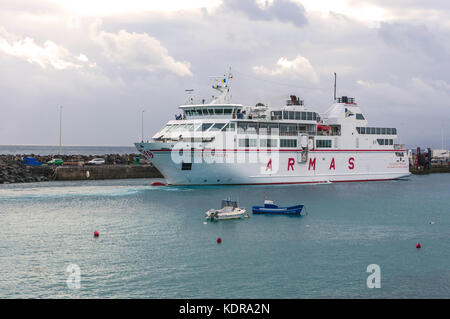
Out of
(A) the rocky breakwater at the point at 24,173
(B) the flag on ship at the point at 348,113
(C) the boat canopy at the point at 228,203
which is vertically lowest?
(C) the boat canopy at the point at 228,203

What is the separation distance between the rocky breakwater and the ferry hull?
65.6 ft

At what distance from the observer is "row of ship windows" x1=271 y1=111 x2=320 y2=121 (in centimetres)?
5778

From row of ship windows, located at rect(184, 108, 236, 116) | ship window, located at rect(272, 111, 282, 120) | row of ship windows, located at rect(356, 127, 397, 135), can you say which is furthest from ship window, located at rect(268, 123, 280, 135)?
row of ship windows, located at rect(356, 127, 397, 135)

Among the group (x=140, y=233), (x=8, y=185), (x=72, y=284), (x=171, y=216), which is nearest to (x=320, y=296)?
(x=72, y=284)

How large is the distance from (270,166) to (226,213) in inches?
850

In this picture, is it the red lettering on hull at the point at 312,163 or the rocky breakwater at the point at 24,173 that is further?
the rocky breakwater at the point at 24,173

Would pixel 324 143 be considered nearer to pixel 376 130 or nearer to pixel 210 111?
pixel 376 130

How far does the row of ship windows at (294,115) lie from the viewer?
5778 centimetres

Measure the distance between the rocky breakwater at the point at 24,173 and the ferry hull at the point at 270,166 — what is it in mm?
20001

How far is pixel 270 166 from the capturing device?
55625 mm

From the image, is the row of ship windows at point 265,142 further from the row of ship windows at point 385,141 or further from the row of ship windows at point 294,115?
the row of ship windows at point 385,141

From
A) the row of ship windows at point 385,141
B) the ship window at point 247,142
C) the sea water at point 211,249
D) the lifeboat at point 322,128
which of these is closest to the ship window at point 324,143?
the lifeboat at point 322,128
